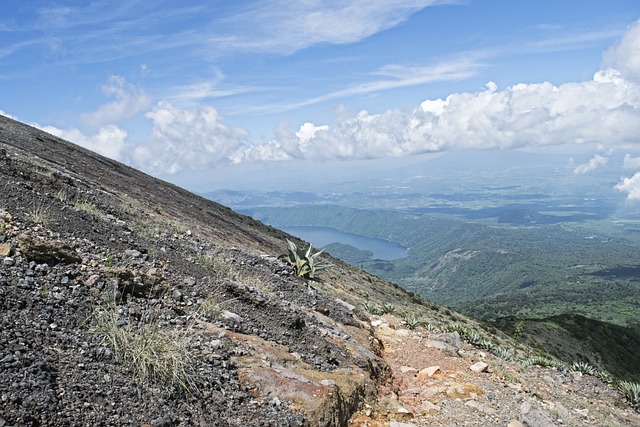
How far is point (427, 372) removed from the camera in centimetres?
803

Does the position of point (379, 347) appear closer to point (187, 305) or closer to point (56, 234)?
point (187, 305)

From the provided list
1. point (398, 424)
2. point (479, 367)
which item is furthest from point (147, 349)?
point (479, 367)

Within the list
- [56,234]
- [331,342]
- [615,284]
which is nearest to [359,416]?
[331,342]

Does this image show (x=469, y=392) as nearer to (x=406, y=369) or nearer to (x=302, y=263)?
(x=406, y=369)

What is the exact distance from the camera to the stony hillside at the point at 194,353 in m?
3.83

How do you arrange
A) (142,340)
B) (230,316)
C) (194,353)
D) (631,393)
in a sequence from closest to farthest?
(142,340), (194,353), (230,316), (631,393)

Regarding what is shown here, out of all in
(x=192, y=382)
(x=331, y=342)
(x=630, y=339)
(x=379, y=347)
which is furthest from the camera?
(x=630, y=339)

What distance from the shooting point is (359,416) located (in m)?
5.50

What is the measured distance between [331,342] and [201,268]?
111 inches

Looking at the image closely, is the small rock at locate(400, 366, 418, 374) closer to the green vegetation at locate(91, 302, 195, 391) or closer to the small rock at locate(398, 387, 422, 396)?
the small rock at locate(398, 387, 422, 396)

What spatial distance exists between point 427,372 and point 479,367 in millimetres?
1595

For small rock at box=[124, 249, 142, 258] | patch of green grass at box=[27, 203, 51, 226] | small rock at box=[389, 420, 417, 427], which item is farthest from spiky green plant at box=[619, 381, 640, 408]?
patch of green grass at box=[27, 203, 51, 226]

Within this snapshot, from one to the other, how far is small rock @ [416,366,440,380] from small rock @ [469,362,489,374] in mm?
1160

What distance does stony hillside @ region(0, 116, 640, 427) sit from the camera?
383cm
